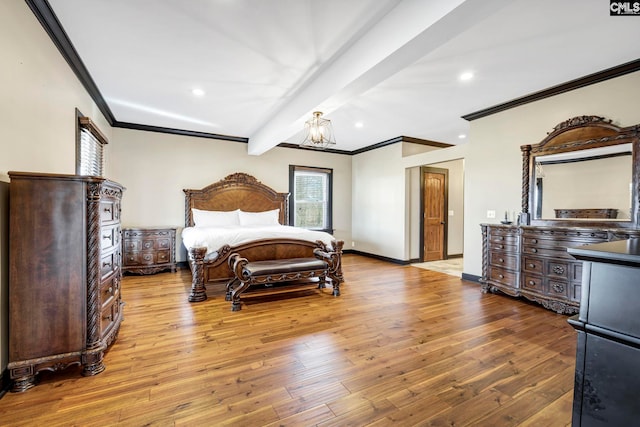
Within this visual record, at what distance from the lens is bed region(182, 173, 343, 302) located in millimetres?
3723

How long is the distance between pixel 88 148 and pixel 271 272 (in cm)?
283

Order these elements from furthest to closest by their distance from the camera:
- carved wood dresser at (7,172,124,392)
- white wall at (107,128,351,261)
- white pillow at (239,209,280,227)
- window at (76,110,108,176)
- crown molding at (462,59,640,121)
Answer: white pillow at (239,209,280,227), white wall at (107,128,351,261), window at (76,110,108,176), crown molding at (462,59,640,121), carved wood dresser at (7,172,124,392)

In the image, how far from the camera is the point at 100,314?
202cm

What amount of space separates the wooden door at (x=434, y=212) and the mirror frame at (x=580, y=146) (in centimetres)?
250

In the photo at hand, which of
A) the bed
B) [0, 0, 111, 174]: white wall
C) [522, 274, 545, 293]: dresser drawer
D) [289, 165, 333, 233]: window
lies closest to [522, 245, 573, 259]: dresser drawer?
[522, 274, 545, 293]: dresser drawer

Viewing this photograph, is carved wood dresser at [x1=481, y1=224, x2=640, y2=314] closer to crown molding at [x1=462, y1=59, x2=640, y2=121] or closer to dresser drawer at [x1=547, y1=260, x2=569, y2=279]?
dresser drawer at [x1=547, y1=260, x2=569, y2=279]

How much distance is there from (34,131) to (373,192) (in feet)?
19.2

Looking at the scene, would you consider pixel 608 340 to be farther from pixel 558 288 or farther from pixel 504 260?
pixel 504 260

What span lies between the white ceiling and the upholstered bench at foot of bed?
6.30 feet

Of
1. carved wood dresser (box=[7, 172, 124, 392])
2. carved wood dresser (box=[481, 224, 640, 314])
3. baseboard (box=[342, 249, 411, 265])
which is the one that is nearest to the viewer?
carved wood dresser (box=[7, 172, 124, 392])

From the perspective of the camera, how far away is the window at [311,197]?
6.79 meters

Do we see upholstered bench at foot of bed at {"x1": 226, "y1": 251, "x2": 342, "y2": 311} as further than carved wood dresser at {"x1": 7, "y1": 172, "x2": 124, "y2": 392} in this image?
Yes

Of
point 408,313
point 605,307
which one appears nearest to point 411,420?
point 605,307

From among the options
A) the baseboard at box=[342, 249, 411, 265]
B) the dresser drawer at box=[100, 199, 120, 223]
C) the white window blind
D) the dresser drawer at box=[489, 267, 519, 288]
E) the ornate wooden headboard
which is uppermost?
the white window blind
